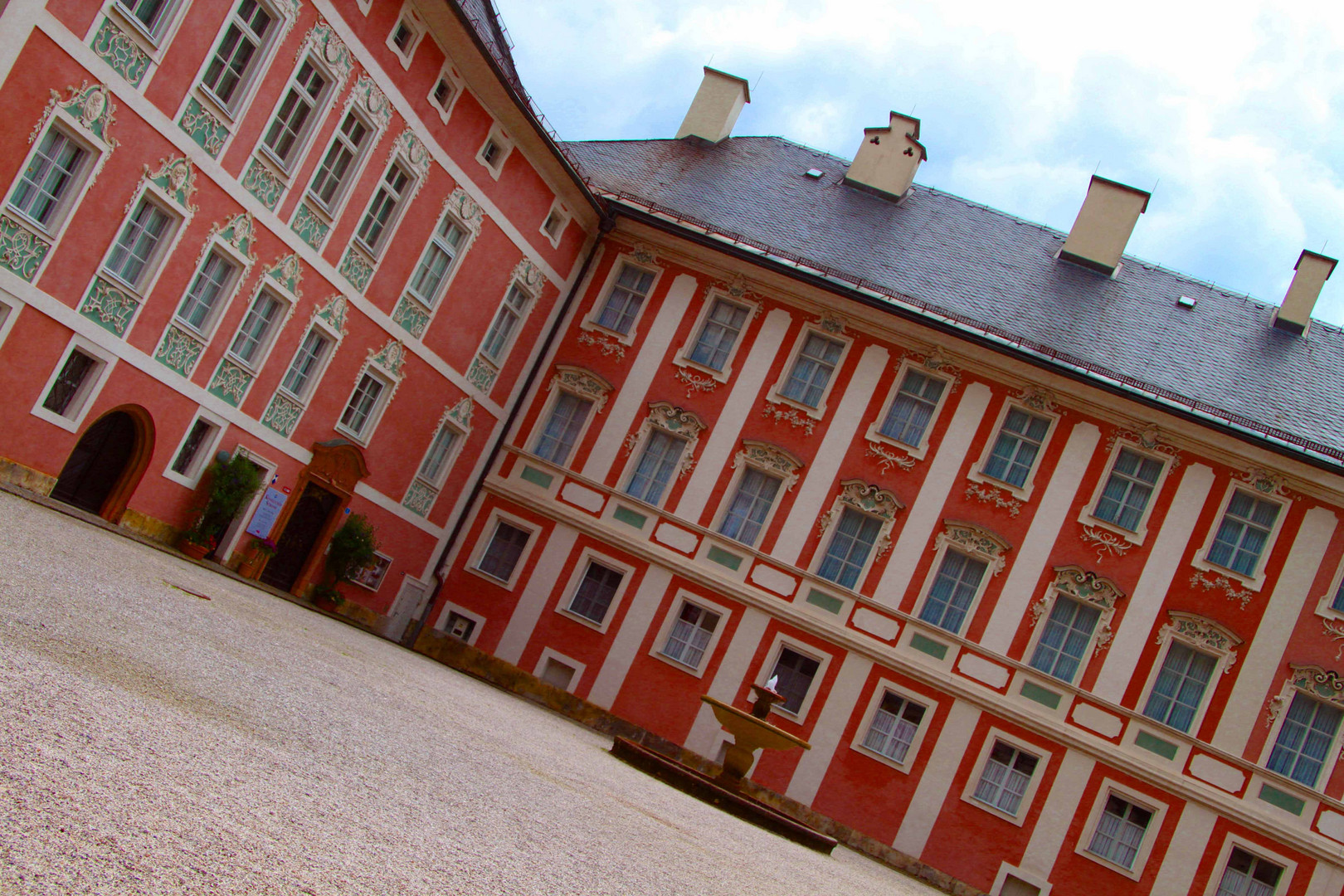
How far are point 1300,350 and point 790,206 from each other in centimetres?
1140

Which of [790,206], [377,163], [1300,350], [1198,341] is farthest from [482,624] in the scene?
[1300,350]

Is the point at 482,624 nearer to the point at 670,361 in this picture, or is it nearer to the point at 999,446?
the point at 670,361

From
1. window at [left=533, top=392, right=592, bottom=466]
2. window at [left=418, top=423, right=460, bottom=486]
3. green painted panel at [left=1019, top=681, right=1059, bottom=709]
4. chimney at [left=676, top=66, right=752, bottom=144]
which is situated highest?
chimney at [left=676, top=66, right=752, bottom=144]

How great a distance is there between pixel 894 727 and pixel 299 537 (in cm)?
1142

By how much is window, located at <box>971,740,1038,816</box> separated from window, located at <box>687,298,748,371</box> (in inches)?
370

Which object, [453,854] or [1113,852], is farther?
[1113,852]

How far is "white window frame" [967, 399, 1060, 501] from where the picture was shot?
2284 cm

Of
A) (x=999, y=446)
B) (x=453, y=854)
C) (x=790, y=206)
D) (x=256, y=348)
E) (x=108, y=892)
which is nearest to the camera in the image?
(x=108, y=892)

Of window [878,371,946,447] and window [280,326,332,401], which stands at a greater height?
window [878,371,946,447]

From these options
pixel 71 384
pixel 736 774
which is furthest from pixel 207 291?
pixel 736 774

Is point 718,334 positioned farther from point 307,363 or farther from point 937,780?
point 937,780

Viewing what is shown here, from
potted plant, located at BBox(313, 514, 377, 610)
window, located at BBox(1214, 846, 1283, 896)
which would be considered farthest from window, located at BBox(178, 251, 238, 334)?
window, located at BBox(1214, 846, 1283, 896)

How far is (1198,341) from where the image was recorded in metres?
24.8

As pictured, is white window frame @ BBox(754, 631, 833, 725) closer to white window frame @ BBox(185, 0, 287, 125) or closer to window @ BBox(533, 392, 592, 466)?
window @ BBox(533, 392, 592, 466)
